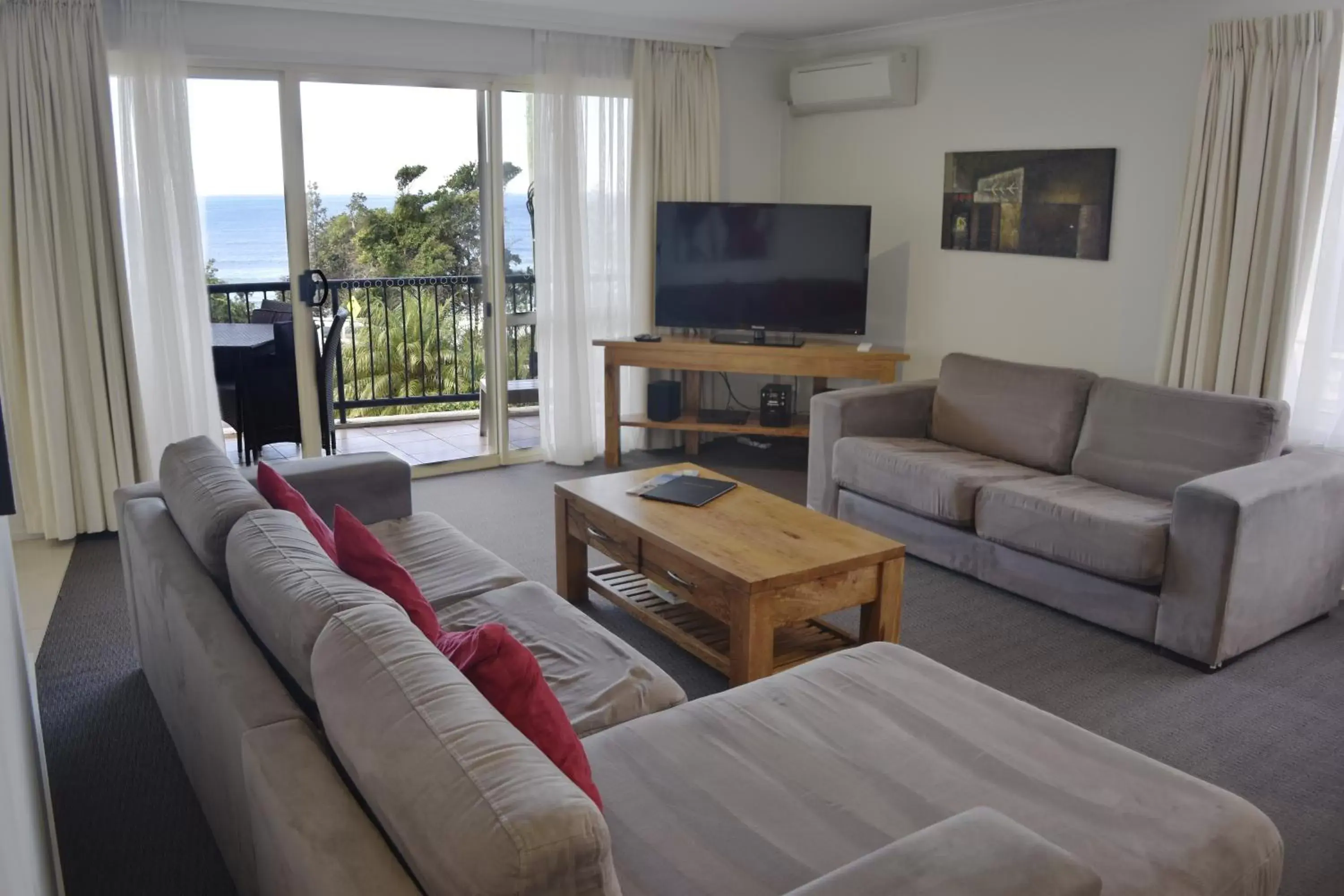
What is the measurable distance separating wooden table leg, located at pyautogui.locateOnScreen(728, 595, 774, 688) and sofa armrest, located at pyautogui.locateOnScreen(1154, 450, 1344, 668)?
144cm

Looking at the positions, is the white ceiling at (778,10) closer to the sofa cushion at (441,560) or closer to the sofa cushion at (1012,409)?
the sofa cushion at (1012,409)

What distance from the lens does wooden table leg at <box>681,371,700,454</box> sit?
615cm

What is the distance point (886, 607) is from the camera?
322cm

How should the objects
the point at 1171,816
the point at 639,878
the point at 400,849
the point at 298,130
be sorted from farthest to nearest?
the point at 298,130 → the point at 1171,816 → the point at 639,878 → the point at 400,849

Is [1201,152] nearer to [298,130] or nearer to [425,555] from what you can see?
[425,555]

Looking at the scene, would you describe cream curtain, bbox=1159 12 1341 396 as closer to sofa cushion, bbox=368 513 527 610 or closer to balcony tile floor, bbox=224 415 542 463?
sofa cushion, bbox=368 513 527 610

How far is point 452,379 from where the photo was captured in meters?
6.70

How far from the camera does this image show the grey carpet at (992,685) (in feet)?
8.13

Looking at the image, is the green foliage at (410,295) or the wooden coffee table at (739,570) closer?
the wooden coffee table at (739,570)

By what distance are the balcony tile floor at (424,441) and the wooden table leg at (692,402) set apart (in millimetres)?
876

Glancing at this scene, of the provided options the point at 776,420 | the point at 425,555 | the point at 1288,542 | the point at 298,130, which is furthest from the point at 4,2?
the point at 1288,542

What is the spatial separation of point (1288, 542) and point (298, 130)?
15.0ft

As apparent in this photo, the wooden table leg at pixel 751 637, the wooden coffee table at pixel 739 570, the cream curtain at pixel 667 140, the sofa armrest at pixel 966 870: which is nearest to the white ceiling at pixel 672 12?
the cream curtain at pixel 667 140

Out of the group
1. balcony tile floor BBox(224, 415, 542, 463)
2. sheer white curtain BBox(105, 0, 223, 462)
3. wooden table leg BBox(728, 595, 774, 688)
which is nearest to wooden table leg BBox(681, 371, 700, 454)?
balcony tile floor BBox(224, 415, 542, 463)
